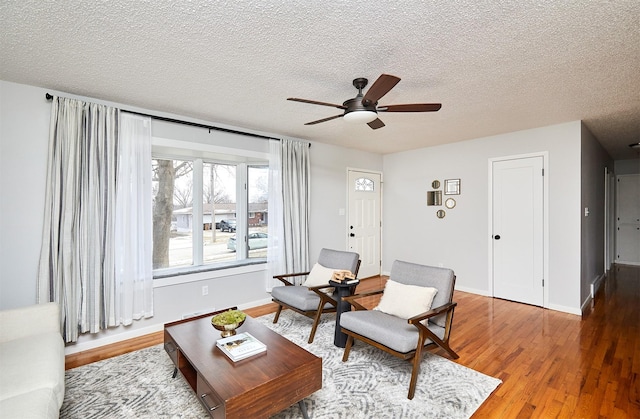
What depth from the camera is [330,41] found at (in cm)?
203

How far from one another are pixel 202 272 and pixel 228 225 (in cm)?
92

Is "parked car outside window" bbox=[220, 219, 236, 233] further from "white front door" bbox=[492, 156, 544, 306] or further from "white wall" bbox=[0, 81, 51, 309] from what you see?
"white front door" bbox=[492, 156, 544, 306]

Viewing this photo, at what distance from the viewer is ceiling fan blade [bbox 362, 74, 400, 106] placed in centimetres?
193

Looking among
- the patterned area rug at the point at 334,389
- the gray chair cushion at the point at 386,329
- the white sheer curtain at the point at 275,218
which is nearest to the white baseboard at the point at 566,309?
the patterned area rug at the point at 334,389

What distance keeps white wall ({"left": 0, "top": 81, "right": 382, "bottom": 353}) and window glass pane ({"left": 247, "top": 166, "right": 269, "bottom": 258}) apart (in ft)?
1.55

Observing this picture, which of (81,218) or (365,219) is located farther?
(365,219)

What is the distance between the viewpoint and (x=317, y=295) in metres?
3.29

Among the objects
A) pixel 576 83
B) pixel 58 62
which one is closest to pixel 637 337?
pixel 576 83

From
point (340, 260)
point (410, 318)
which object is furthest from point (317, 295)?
point (410, 318)

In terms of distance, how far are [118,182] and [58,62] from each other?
1.18 metres

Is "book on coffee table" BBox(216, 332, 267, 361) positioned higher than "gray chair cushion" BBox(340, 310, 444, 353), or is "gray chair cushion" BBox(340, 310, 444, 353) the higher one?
"book on coffee table" BBox(216, 332, 267, 361)

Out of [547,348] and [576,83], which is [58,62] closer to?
[576,83]

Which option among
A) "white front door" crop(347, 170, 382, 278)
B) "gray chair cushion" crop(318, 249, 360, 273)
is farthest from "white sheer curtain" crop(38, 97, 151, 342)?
"white front door" crop(347, 170, 382, 278)

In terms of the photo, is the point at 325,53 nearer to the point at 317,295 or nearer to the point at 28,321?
the point at 317,295
